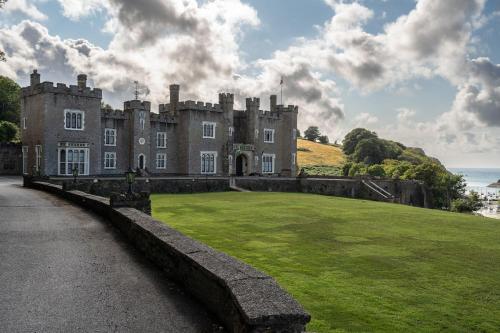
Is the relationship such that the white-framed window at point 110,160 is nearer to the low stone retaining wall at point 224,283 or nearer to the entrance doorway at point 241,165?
the entrance doorway at point 241,165

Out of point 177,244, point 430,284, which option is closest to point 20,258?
point 177,244

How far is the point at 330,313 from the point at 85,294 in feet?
12.5

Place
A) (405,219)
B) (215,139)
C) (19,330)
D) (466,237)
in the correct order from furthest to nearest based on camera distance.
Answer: (215,139), (405,219), (466,237), (19,330)

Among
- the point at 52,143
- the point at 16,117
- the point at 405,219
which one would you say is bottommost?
the point at 405,219

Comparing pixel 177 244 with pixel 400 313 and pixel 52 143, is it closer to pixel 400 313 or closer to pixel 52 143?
pixel 400 313

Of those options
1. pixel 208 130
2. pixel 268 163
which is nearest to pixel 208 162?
pixel 208 130

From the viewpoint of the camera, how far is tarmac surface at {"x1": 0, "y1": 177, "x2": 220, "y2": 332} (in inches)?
213

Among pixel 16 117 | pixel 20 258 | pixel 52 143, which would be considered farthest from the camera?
pixel 16 117

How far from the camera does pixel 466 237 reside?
14672mm

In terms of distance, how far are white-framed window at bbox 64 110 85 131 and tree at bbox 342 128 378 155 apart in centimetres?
10501

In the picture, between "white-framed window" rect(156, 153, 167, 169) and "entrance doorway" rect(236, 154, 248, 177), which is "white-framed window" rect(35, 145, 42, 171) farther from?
"entrance doorway" rect(236, 154, 248, 177)

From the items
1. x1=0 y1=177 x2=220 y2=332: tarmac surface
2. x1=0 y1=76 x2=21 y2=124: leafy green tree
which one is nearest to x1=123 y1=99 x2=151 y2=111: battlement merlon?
x1=0 y1=76 x2=21 y2=124: leafy green tree

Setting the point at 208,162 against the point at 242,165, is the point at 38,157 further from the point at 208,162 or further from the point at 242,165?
the point at 242,165

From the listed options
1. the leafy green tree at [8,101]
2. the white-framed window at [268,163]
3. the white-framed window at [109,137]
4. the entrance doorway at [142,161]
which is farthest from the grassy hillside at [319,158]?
the white-framed window at [109,137]
